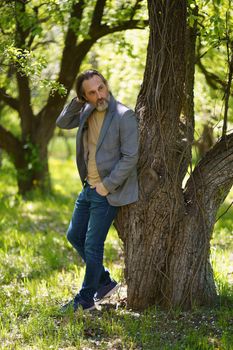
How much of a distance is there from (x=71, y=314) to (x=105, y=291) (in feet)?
1.63

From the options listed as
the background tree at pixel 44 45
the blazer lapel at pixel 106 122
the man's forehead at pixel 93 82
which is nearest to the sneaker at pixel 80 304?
the blazer lapel at pixel 106 122

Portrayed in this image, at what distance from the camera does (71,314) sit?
16.3ft

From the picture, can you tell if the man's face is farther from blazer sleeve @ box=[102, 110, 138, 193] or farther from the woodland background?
the woodland background

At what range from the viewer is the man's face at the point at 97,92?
486 centimetres

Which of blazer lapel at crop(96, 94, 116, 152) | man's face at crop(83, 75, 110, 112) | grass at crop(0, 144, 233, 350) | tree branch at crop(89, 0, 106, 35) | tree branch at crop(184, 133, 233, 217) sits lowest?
grass at crop(0, 144, 233, 350)

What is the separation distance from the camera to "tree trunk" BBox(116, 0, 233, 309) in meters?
4.98

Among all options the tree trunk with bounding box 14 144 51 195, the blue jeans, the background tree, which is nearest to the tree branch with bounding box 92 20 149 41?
the background tree

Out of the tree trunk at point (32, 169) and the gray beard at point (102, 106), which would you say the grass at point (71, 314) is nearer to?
the gray beard at point (102, 106)

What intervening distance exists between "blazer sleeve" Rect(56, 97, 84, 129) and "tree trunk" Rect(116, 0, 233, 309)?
584 mm

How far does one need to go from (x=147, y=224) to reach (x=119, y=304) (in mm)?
852

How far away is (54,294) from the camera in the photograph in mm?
5699

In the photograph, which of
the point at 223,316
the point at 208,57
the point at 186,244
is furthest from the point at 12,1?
the point at 208,57

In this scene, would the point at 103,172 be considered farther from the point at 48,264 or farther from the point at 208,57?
the point at 208,57

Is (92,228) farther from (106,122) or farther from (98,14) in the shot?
(98,14)
